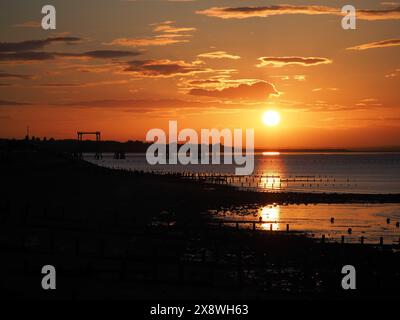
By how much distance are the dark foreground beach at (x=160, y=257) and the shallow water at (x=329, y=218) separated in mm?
4940

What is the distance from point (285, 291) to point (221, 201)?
53.0m

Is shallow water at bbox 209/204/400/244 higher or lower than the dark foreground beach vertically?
higher

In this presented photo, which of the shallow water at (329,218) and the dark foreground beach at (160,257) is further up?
the shallow water at (329,218)

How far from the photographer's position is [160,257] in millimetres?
34219

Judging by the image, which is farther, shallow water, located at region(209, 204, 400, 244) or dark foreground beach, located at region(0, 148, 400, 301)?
shallow water, located at region(209, 204, 400, 244)

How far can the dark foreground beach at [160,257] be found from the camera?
1079 inches

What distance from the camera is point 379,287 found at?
2994cm

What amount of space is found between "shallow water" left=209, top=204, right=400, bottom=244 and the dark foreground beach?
4.94m

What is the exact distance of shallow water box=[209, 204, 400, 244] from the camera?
55375mm

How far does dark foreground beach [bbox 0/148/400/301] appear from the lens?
27.4 meters

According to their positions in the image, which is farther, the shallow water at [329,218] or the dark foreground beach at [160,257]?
the shallow water at [329,218]

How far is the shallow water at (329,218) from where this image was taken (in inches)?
2180

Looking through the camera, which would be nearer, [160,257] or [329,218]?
[160,257]

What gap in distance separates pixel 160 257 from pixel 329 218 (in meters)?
38.6
